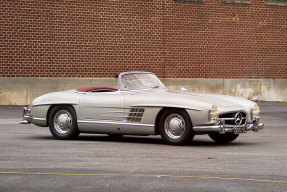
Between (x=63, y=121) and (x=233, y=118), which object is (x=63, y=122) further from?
(x=233, y=118)

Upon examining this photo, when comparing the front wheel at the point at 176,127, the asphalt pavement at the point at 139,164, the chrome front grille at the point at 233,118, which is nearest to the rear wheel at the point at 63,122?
the asphalt pavement at the point at 139,164

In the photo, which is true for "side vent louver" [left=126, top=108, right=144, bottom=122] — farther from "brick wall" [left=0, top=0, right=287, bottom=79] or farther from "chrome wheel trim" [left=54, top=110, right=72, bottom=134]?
"brick wall" [left=0, top=0, right=287, bottom=79]

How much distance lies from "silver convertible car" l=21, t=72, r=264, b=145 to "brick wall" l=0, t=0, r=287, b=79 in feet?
33.6

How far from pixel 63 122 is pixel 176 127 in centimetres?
239

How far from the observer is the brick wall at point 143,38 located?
73.3ft

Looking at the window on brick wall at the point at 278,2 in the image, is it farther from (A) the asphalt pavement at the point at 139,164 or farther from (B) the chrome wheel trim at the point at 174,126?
(B) the chrome wheel trim at the point at 174,126

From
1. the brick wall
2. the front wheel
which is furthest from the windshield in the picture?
the brick wall

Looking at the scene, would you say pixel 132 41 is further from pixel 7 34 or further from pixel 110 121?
pixel 110 121

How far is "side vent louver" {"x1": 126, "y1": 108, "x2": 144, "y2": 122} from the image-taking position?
1111cm

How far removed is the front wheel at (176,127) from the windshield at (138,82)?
3.69 ft

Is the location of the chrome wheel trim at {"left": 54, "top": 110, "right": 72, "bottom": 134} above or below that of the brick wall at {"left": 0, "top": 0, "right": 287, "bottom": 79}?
below

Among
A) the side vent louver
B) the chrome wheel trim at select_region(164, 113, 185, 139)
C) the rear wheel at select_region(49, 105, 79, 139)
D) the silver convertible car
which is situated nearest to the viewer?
the silver convertible car

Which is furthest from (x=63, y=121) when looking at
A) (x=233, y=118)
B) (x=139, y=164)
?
(x=139, y=164)

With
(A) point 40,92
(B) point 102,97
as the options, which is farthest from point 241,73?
(B) point 102,97
